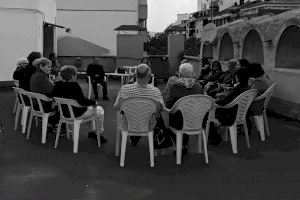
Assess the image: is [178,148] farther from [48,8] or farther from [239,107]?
[48,8]

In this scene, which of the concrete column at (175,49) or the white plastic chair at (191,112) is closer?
the white plastic chair at (191,112)

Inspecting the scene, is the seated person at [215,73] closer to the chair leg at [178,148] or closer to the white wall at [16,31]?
the chair leg at [178,148]

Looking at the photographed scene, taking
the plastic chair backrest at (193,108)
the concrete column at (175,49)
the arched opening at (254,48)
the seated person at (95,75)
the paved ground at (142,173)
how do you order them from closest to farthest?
the paved ground at (142,173), the plastic chair backrest at (193,108), the seated person at (95,75), the arched opening at (254,48), the concrete column at (175,49)

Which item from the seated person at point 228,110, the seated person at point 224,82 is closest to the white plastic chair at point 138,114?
the seated person at point 228,110

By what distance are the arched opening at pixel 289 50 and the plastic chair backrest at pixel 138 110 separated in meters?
7.74

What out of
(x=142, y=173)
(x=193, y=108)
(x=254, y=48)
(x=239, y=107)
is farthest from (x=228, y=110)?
(x=254, y=48)

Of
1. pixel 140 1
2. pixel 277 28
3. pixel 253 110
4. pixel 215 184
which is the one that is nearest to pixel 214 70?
pixel 277 28

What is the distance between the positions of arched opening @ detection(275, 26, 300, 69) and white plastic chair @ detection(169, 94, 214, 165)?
23.6 feet

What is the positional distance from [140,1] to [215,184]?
121 feet

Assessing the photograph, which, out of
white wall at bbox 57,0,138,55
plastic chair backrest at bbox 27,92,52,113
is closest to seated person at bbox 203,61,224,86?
plastic chair backrest at bbox 27,92,52,113

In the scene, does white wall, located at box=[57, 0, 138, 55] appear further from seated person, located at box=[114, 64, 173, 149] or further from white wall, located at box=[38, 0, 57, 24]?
seated person, located at box=[114, 64, 173, 149]

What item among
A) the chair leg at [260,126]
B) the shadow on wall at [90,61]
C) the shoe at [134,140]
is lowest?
the shoe at [134,140]

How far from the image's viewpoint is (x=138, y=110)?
616cm

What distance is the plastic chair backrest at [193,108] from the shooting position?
6277mm
